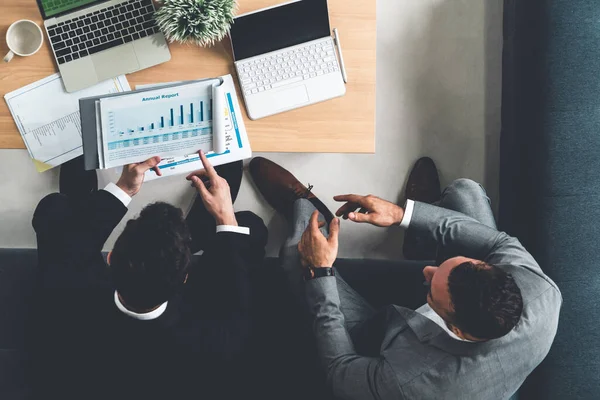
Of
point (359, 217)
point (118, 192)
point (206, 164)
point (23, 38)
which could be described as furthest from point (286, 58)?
point (23, 38)

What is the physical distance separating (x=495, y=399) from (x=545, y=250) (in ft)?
1.49

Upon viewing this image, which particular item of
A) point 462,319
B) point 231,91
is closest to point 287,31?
point 231,91

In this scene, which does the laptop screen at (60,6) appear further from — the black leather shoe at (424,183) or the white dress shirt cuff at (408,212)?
the black leather shoe at (424,183)

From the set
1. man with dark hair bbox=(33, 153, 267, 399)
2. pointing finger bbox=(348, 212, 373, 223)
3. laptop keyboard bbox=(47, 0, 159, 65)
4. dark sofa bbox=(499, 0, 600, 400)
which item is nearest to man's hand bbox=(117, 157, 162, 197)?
man with dark hair bbox=(33, 153, 267, 399)

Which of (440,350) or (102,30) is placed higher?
(102,30)

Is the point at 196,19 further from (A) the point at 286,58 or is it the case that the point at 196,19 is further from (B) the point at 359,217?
(B) the point at 359,217

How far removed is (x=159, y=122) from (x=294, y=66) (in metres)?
0.39

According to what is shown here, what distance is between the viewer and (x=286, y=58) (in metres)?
1.27

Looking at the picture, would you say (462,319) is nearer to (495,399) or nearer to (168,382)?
(495,399)

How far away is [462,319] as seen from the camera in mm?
1064

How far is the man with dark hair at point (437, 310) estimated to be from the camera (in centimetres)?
108

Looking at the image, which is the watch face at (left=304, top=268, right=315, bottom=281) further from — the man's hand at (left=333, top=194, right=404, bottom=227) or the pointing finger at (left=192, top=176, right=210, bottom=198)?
the pointing finger at (left=192, top=176, right=210, bottom=198)

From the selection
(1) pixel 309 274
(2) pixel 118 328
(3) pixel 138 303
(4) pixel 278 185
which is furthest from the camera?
(4) pixel 278 185

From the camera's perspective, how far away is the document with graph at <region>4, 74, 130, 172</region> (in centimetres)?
126
